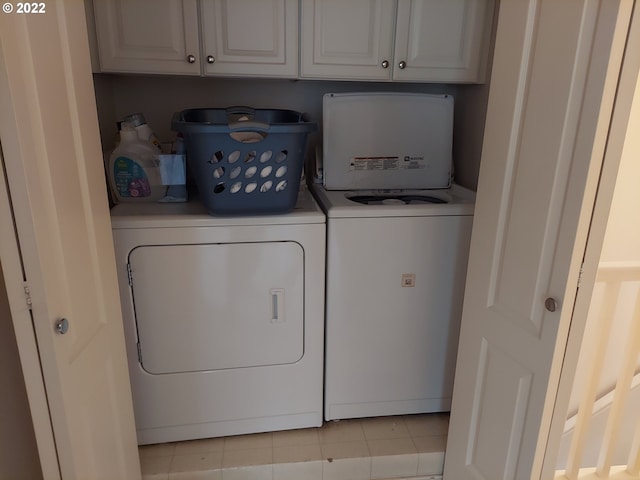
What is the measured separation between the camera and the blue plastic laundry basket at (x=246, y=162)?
1.45 meters

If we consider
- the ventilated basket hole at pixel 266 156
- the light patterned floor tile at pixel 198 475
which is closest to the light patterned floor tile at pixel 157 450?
the light patterned floor tile at pixel 198 475

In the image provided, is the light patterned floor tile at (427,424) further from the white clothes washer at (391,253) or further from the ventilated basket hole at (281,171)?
the ventilated basket hole at (281,171)

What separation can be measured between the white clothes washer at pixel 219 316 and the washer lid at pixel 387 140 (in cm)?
36

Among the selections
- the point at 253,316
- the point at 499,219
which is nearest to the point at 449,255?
the point at 499,219

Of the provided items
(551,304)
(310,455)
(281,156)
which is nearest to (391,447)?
(310,455)

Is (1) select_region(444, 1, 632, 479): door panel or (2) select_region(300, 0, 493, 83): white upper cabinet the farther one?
(2) select_region(300, 0, 493, 83): white upper cabinet

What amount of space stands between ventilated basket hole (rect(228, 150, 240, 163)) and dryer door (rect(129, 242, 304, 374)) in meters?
0.31

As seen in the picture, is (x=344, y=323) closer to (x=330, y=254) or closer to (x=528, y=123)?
(x=330, y=254)

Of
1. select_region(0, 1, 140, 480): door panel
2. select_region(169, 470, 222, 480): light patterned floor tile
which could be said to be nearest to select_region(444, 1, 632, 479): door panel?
select_region(169, 470, 222, 480): light patterned floor tile

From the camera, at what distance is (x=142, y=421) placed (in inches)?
67.8

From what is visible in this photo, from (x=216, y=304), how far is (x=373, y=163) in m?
0.99

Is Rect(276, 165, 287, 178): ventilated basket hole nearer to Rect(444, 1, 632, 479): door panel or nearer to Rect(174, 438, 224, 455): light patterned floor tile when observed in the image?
Rect(444, 1, 632, 479): door panel

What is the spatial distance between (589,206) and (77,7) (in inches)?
53.4

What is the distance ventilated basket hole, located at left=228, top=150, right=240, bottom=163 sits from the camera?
1479 millimetres
